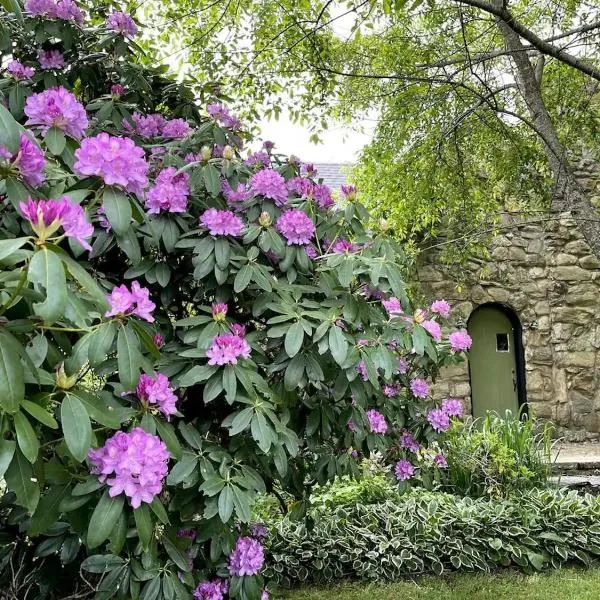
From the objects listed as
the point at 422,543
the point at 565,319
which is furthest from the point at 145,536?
the point at 565,319

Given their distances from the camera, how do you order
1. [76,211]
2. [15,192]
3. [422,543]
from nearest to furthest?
1. [76,211]
2. [15,192]
3. [422,543]

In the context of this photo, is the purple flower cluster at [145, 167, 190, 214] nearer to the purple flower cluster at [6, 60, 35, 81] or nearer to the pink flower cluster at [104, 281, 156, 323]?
the pink flower cluster at [104, 281, 156, 323]

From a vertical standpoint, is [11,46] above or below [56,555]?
above

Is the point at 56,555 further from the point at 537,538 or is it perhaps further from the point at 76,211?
the point at 537,538

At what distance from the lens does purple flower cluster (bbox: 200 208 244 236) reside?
1.65m

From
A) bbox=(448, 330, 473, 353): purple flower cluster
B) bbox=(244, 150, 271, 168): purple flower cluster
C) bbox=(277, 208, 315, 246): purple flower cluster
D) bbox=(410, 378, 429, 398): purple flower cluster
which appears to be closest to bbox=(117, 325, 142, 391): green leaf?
bbox=(277, 208, 315, 246): purple flower cluster

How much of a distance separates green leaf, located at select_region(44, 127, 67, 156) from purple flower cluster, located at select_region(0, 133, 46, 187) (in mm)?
90

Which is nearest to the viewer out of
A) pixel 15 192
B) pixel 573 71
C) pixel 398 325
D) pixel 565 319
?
pixel 15 192

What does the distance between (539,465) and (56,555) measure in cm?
320

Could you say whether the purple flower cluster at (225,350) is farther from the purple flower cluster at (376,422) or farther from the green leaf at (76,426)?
the purple flower cluster at (376,422)

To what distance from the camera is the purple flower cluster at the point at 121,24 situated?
203 centimetres

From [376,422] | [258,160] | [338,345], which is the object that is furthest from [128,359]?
[376,422]

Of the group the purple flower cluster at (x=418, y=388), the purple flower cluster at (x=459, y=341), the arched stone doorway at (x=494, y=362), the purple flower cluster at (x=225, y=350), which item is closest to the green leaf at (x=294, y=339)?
the purple flower cluster at (x=225, y=350)

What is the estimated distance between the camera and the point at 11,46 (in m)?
2.01
